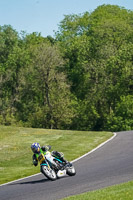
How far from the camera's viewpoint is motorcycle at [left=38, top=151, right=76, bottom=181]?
18.6 metres

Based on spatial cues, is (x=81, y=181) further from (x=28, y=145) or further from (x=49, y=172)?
(x=28, y=145)

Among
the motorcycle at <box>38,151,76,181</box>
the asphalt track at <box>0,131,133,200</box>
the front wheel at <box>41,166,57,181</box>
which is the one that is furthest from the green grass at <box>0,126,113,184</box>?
the front wheel at <box>41,166,57,181</box>

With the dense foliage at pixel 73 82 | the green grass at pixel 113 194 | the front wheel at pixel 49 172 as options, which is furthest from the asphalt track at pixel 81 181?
the dense foliage at pixel 73 82

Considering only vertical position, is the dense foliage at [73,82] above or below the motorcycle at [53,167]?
above

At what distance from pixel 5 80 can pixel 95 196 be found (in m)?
66.5

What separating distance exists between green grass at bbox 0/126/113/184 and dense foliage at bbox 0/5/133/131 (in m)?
24.7

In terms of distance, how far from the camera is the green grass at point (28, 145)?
79.8ft

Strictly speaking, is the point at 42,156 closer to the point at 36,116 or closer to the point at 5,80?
the point at 36,116

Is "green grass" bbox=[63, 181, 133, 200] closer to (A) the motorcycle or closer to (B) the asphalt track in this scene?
(B) the asphalt track

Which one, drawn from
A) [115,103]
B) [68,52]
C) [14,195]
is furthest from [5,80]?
[14,195]

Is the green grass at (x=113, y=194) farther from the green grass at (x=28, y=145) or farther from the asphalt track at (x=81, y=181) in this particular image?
the green grass at (x=28, y=145)

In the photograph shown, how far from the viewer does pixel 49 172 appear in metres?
18.7

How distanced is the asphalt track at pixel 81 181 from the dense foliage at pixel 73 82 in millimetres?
38948

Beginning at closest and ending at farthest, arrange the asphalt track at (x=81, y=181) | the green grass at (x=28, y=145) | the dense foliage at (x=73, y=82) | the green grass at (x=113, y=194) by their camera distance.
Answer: the green grass at (x=113, y=194), the asphalt track at (x=81, y=181), the green grass at (x=28, y=145), the dense foliage at (x=73, y=82)
